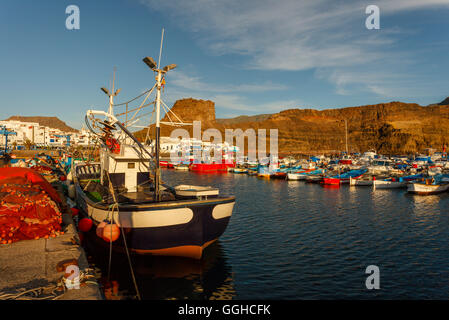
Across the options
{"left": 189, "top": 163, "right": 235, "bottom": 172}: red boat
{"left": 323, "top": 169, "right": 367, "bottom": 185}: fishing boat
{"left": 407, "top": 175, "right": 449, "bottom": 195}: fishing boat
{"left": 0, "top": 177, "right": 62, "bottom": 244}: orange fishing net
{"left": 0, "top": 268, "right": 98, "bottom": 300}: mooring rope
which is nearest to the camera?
{"left": 0, "top": 268, "right": 98, "bottom": 300}: mooring rope

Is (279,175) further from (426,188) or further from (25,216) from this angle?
(25,216)

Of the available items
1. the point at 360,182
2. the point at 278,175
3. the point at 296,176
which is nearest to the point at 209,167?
the point at 278,175

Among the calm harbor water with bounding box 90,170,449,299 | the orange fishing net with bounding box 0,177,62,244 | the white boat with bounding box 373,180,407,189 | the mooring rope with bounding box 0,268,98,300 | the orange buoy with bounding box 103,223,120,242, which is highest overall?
the orange fishing net with bounding box 0,177,62,244

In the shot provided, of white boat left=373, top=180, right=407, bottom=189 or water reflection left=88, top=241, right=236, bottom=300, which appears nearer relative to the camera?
water reflection left=88, top=241, right=236, bottom=300

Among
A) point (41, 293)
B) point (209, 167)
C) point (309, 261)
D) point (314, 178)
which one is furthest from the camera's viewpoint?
point (209, 167)

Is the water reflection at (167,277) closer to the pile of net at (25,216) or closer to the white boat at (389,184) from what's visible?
the pile of net at (25,216)

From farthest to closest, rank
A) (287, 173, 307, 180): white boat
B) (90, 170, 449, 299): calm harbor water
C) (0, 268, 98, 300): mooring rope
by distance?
(287, 173, 307, 180): white boat, (90, 170, 449, 299): calm harbor water, (0, 268, 98, 300): mooring rope

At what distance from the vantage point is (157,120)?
15.0 m

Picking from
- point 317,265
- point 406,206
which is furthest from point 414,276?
point 406,206

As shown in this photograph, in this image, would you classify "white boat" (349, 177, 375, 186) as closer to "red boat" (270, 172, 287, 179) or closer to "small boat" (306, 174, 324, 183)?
"small boat" (306, 174, 324, 183)

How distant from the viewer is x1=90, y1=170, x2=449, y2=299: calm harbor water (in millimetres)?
11609

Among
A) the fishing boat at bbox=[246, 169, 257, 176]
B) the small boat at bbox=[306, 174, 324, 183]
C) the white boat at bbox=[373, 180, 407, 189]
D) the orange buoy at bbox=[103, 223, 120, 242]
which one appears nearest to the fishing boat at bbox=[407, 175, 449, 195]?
the white boat at bbox=[373, 180, 407, 189]

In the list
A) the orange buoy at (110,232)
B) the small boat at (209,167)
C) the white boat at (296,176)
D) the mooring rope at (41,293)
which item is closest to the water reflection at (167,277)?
the orange buoy at (110,232)

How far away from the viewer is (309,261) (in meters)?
14.8
